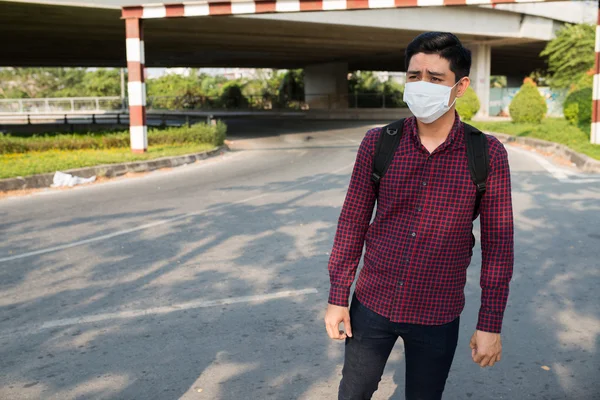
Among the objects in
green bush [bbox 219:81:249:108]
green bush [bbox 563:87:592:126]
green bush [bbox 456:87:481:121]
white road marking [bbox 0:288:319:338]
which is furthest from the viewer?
green bush [bbox 219:81:249:108]

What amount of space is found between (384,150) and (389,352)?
2.47 ft

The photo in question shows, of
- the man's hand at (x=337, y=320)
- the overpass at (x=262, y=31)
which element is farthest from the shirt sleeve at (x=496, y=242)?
the overpass at (x=262, y=31)

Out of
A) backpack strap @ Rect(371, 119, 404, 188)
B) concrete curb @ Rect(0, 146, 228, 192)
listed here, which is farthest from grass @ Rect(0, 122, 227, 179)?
backpack strap @ Rect(371, 119, 404, 188)

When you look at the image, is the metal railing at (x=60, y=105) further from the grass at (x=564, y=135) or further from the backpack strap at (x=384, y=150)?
the backpack strap at (x=384, y=150)

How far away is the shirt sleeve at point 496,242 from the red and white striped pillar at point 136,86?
15.0 meters

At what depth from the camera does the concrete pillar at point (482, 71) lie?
3338 centimetres

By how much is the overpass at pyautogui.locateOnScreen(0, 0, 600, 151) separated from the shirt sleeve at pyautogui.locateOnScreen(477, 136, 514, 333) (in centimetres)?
1383

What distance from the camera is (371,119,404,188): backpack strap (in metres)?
2.22

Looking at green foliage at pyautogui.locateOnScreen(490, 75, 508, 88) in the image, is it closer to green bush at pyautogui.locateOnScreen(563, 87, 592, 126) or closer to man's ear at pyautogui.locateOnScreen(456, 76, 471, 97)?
green bush at pyautogui.locateOnScreen(563, 87, 592, 126)

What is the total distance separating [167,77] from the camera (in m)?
68.5

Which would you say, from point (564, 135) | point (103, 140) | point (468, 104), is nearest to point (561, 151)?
point (564, 135)

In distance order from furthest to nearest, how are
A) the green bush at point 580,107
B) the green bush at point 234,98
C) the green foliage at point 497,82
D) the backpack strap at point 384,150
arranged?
the green foliage at point 497,82
the green bush at point 234,98
the green bush at point 580,107
the backpack strap at point 384,150

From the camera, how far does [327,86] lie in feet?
147

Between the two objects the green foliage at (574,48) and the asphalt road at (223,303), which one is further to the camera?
the green foliage at (574,48)
